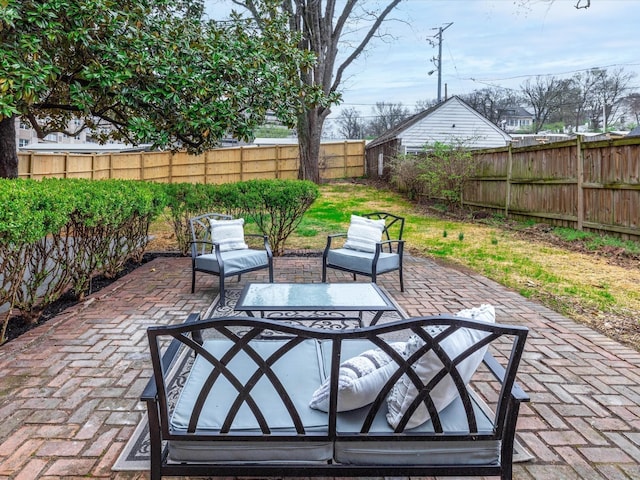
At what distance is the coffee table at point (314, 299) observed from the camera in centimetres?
296

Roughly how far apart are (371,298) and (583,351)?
161cm

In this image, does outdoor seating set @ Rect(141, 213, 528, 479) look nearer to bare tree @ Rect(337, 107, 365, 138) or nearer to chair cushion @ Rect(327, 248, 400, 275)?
chair cushion @ Rect(327, 248, 400, 275)

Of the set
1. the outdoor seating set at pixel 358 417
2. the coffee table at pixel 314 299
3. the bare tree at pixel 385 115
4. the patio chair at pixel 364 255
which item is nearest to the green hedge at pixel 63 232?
the coffee table at pixel 314 299

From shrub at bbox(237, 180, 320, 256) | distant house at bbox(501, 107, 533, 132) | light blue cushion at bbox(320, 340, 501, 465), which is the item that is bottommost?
light blue cushion at bbox(320, 340, 501, 465)

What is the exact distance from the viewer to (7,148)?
5.73 metres

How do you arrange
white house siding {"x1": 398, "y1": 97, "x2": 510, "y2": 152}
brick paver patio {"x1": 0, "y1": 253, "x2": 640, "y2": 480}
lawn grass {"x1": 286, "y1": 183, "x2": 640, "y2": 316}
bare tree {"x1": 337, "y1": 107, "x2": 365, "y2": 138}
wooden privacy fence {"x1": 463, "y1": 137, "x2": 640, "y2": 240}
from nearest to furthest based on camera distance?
brick paver patio {"x1": 0, "y1": 253, "x2": 640, "y2": 480} < lawn grass {"x1": 286, "y1": 183, "x2": 640, "y2": 316} < wooden privacy fence {"x1": 463, "y1": 137, "x2": 640, "y2": 240} < white house siding {"x1": 398, "y1": 97, "x2": 510, "y2": 152} < bare tree {"x1": 337, "y1": 107, "x2": 365, "y2": 138}

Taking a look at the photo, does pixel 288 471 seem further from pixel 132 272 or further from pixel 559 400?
pixel 132 272

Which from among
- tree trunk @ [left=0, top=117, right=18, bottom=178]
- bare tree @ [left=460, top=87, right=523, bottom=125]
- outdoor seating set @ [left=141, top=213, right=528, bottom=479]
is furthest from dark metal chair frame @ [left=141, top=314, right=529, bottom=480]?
bare tree @ [left=460, top=87, right=523, bottom=125]

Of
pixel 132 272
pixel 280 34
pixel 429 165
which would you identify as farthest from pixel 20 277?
pixel 429 165

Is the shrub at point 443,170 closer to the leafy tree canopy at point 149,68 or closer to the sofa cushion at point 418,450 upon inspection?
the leafy tree canopy at point 149,68

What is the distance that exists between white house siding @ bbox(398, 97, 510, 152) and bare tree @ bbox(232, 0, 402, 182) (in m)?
4.62

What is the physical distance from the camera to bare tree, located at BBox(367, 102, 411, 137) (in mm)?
32625

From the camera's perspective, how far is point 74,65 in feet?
16.1

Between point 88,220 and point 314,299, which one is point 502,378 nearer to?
point 314,299
